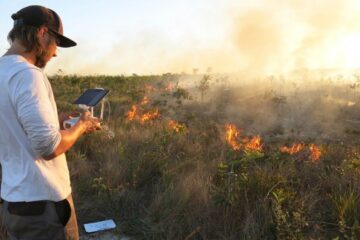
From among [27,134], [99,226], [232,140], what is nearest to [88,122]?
[27,134]

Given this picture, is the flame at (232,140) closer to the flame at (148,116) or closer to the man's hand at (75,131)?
the flame at (148,116)

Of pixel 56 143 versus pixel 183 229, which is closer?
pixel 56 143

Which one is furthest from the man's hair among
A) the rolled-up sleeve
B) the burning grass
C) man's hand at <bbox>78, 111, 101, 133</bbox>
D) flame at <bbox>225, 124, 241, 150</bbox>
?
flame at <bbox>225, 124, 241, 150</bbox>

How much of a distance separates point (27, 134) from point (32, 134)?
6cm

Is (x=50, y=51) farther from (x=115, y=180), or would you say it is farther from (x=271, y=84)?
(x=271, y=84)

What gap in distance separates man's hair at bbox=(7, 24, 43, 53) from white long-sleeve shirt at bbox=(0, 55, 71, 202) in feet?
0.27

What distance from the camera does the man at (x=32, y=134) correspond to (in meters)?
1.85

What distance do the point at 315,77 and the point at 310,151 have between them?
37.3 ft

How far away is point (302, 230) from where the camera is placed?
378 centimetres

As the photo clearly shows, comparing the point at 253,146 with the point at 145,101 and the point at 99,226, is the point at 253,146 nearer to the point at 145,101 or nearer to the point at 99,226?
the point at 99,226

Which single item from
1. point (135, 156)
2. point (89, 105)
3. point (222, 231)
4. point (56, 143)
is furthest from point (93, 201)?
point (56, 143)

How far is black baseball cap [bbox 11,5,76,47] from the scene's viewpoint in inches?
77.2

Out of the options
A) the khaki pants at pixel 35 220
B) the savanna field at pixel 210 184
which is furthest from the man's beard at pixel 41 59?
the savanna field at pixel 210 184

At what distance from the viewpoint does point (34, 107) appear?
6.00 feet
